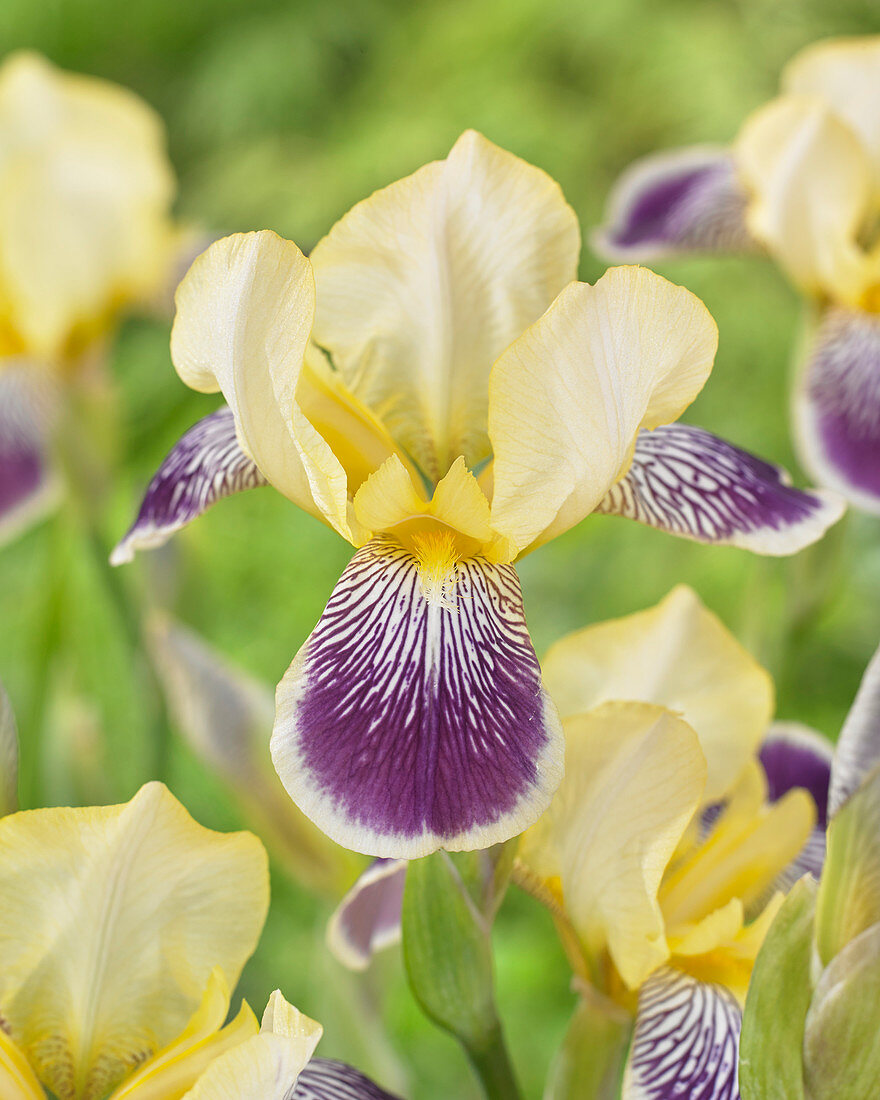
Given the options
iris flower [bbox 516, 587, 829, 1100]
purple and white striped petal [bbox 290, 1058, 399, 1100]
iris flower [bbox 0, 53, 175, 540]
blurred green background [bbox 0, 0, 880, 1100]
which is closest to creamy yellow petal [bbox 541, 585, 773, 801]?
iris flower [bbox 516, 587, 829, 1100]

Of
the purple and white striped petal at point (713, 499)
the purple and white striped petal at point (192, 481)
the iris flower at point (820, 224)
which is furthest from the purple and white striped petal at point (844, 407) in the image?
the purple and white striped petal at point (192, 481)

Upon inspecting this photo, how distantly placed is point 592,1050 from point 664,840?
0.07 meters

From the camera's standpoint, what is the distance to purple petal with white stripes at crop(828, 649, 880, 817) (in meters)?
0.26

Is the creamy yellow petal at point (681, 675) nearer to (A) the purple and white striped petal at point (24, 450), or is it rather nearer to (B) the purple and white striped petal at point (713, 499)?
(B) the purple and white striped petal at point (713, 499)

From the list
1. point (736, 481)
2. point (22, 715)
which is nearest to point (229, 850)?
point (736, 481)

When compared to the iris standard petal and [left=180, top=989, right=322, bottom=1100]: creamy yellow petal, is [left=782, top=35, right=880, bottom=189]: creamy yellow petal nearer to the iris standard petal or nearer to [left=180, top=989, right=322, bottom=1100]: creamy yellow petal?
the iris standard petal

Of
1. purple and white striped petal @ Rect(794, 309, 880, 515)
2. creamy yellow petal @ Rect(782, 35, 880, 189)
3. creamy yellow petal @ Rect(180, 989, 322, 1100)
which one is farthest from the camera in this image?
creamy yellow petal @ Rect(782, 35, 880, 189)

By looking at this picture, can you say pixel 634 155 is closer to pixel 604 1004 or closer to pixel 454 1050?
pixel 454 1050

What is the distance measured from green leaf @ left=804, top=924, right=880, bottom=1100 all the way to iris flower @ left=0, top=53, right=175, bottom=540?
403mm

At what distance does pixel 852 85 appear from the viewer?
56 centimetres

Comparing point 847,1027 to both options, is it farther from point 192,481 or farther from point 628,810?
point 192,481

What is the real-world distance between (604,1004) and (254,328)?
0.19 metres

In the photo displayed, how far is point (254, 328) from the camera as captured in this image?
0.24m

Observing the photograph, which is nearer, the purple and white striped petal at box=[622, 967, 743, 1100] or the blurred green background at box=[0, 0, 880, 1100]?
the purple and white striped petal at box=[622, 967, 743, 1100]
